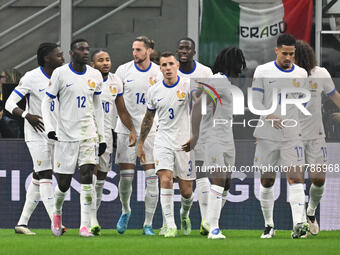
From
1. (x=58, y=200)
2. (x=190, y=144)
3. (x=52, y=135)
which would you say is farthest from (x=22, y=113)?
(x=190, y=144)

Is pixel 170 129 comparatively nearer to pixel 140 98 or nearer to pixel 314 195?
pixel 140 98

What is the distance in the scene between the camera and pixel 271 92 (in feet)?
38.7

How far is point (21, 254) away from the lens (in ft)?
34.1

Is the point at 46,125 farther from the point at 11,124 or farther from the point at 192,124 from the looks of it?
the point at 11,124

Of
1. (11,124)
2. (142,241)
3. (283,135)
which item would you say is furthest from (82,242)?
(11,124)

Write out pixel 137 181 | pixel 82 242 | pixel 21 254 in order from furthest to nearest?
pixel 137 181, pixel 82 242, pixel 21 254

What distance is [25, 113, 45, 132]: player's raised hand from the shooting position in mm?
12641

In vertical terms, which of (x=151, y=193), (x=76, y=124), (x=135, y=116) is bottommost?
(x=151, y=193)

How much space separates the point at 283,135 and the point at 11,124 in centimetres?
459

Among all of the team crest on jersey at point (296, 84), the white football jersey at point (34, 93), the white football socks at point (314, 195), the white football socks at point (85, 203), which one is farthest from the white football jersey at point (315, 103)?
the white football jersey at point (34, 93)

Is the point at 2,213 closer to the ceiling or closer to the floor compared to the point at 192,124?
closer to the floor

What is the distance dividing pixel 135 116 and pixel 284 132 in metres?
2.12

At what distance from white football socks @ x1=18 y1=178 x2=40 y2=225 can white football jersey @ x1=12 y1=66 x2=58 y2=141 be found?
0.60m

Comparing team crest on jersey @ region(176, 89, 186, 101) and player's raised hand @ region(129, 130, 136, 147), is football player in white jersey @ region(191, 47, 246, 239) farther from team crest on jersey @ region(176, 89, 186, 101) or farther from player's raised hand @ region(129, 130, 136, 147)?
player's raised hand @ region(129, 130, 136, 147)
